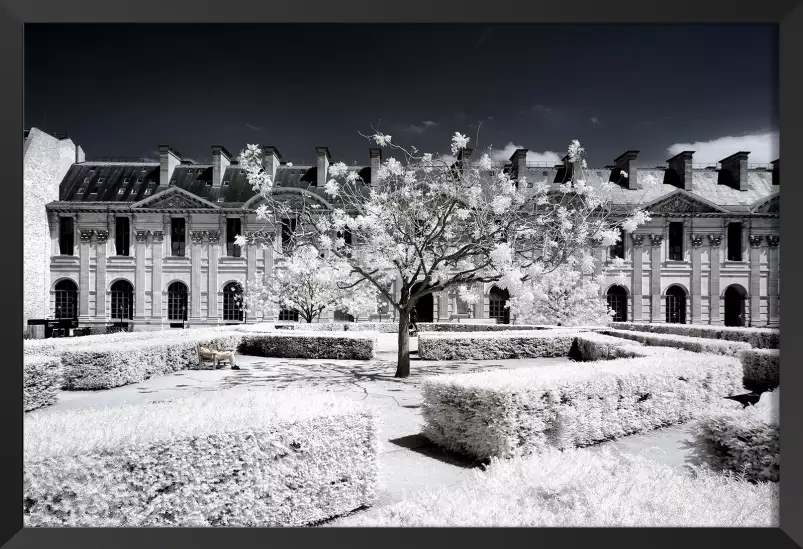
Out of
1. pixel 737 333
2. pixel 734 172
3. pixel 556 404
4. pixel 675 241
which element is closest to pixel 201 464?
pixel 556 404

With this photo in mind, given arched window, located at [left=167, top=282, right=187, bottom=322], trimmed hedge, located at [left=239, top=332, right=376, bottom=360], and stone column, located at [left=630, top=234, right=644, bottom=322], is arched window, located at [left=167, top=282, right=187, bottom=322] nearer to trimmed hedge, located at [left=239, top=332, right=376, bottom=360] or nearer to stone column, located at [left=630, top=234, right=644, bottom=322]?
trimmed hedge, located at [left=239, top=332, right=376, bottom=360]

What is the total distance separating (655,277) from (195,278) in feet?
85.8

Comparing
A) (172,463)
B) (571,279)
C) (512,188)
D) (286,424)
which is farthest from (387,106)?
(571,279)

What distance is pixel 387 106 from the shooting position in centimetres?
852

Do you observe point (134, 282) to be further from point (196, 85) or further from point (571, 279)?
point (571, 279)

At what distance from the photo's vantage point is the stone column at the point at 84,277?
80.7 feet

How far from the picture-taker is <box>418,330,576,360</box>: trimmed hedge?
597 inches

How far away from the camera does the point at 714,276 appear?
24641mm

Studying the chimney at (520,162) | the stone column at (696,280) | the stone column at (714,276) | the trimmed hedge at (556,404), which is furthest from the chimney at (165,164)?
the stone column at (714,276)

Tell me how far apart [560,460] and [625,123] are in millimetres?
8244

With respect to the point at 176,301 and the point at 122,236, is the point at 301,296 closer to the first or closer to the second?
the point at 176,301

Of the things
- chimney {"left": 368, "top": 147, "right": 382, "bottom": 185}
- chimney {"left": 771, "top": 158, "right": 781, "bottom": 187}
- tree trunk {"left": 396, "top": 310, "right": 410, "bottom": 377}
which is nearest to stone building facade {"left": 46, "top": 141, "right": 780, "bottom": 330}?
chimney {"left": 368, "top": 147, "right": 382, "bottom": 185}

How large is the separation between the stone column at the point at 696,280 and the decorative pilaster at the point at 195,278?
2748 cm

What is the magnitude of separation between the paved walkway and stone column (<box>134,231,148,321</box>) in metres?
13.9
